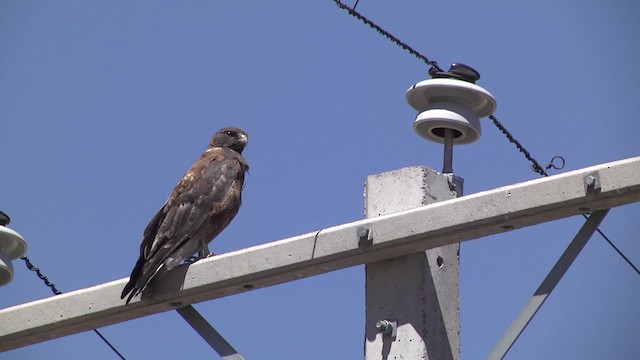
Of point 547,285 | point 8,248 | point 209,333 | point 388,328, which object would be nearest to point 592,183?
point 547,285

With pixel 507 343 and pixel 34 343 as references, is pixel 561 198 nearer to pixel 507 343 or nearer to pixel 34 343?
pixel 507 343

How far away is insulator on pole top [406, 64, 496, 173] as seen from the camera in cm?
440

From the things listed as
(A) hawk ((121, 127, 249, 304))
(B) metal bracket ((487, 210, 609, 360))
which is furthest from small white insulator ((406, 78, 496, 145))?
(A) hawk ((121, 127, 249, 304))

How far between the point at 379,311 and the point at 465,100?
90 cm

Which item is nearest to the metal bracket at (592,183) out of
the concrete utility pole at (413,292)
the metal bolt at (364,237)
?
the concrete utility pole at (413,292)

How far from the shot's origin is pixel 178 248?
5.72 metres

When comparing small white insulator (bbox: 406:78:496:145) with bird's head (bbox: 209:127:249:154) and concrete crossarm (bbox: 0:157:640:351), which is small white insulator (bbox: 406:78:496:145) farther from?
bird's head (bbox: 209:127:249:154)

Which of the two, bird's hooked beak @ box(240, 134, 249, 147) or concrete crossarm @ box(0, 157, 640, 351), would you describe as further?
bird's hooked beak @ box(240, 134, 249, 147)

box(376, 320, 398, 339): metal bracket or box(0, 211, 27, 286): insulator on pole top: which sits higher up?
box(0, 211, 27, 286): insulator on pole top

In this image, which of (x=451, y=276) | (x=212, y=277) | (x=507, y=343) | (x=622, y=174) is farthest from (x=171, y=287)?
(x=622, y=174)

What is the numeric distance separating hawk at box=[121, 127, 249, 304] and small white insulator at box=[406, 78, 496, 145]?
1235 mm

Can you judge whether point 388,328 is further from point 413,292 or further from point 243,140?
point 243,140

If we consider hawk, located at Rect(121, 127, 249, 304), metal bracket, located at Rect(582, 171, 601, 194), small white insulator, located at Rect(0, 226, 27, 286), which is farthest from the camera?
hawk, located at Rect(121, 127, 249, 304)

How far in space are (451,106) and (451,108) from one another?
0.01 meters
